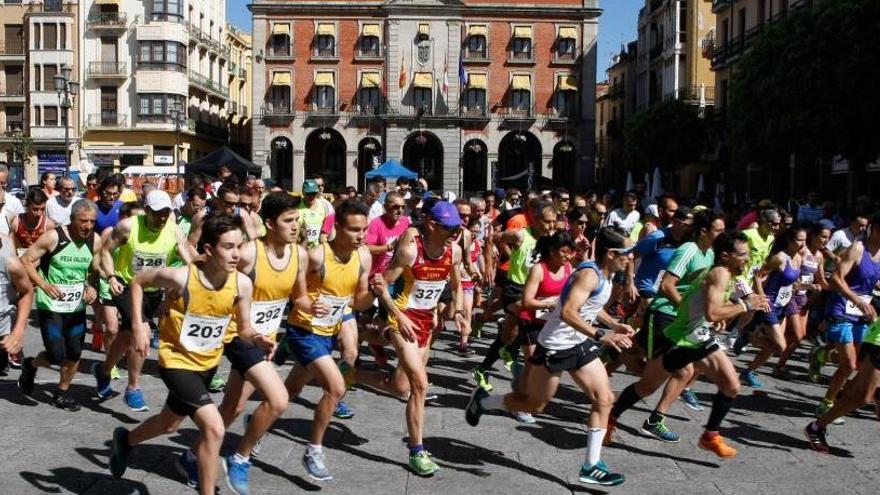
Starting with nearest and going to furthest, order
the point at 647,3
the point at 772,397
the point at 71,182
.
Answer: the point at 772,397 → the point at 71,182 → the point at 647,3

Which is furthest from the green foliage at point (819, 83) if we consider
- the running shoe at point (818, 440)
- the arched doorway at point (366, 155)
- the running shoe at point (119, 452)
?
the arched doorway at point (366, 155)

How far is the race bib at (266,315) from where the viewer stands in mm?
6003

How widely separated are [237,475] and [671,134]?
42.0 meters

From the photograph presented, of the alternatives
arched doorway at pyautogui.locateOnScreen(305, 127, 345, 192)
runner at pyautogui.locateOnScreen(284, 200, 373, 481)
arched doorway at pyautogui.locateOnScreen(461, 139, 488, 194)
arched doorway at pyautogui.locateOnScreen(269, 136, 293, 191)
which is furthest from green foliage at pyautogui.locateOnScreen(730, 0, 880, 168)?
arched doorway at pyautogui.locateOnScreen(305, 127, 345, 192)

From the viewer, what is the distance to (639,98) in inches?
2549

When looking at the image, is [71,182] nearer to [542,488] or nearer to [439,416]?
[439,416]

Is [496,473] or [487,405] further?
[487,405]

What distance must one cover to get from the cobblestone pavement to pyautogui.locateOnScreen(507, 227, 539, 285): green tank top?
1.36 m

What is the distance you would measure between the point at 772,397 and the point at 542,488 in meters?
3.95

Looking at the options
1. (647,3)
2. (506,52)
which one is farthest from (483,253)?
(647,3)

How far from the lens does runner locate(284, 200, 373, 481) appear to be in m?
6.04

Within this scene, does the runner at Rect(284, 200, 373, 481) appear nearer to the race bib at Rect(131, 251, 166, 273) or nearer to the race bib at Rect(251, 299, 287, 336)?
the race bib at Rect(251, 299, 287, 336)

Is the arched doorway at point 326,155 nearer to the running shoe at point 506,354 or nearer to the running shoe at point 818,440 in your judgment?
the running shoe at point 506,354

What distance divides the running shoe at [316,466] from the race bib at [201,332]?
103 cm
